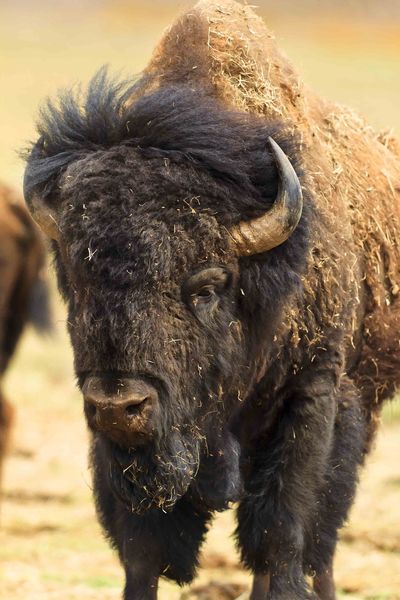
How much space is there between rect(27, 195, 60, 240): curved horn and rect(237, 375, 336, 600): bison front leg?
132 cm

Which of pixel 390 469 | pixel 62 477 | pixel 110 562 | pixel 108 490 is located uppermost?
pixel 108 490

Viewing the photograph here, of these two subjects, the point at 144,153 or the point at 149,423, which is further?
the point at 144,153

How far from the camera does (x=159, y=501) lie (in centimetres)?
514

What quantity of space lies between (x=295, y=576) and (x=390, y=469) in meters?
7.78

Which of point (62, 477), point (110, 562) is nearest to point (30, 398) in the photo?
point (62, 477)

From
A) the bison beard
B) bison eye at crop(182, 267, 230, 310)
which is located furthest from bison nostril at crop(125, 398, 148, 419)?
bison eye at crop(182, 267, 230, 310)

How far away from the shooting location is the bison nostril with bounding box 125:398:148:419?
15.5 ft

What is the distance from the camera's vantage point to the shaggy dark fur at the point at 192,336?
16.0ft

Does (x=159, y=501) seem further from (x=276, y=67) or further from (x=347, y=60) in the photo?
(x=347, y=60)

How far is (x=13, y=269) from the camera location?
485 inches

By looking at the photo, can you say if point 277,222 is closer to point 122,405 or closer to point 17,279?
point 122,405

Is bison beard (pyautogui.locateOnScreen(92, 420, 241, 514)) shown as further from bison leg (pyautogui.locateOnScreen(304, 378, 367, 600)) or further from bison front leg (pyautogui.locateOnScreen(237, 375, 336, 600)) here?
bison leg (pyautogui.locateOnScreen(304, 378, 367, 600))

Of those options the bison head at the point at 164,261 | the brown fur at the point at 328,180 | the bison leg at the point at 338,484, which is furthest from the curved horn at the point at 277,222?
the bison leg at the point at 338,484

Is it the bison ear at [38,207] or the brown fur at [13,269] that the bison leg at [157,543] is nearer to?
the bison ear at [38,207]
